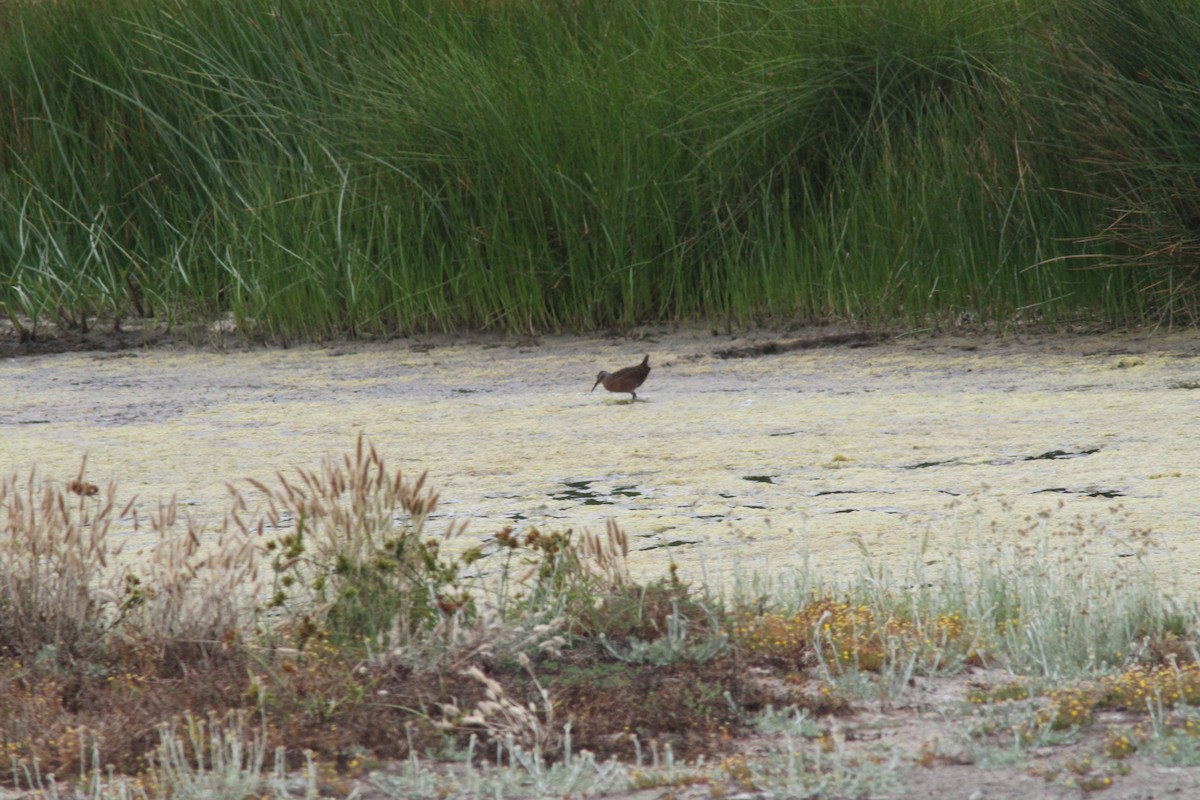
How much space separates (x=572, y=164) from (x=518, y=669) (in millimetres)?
3983

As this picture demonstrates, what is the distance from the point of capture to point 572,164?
588 cm

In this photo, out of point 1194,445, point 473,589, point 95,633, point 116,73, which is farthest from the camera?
point 116,73

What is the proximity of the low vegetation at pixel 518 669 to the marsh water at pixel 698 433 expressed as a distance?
252mm

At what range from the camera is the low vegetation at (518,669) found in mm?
1765

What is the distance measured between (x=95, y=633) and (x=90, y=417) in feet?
8.38

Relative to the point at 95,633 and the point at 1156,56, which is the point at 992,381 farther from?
the point at 95,633

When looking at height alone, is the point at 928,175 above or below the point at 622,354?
above

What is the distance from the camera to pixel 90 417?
4.61 meters

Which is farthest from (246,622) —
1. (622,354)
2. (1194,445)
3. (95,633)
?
(622,354)

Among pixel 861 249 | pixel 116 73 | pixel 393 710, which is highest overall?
pixel 116 73

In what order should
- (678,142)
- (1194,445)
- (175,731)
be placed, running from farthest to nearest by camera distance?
(678,142)
(1194,445)
(175,731)

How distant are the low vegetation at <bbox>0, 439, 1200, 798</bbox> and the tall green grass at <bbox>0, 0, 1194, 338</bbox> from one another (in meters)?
3.11

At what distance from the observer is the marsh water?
9.70 ft

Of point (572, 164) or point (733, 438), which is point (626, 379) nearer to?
point (733, 438)
